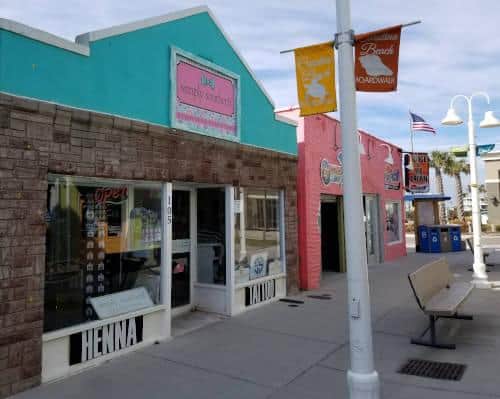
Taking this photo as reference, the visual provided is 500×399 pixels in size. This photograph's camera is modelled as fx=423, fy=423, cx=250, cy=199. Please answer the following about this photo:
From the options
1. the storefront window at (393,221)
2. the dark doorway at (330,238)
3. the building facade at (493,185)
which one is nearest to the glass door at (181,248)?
the dark doorway at (330,238)

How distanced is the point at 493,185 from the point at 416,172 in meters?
26.5

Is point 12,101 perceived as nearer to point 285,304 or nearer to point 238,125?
point 238,125

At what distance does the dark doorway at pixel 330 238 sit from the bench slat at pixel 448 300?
17.3 feet

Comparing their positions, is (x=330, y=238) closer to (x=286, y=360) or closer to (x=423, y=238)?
(x=423, y=238)

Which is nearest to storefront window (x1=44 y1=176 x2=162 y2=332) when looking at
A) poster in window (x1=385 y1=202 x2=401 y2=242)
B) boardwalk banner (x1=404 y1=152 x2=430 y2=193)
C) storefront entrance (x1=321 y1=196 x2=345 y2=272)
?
storefront entrance (x1=321 y1=196 x2=345 y2=272)

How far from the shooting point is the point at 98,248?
5.54 meters

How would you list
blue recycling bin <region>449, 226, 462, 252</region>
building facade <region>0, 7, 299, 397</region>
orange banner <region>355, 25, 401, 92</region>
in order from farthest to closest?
blue recycling bin <region>449, 226, 462, 252</region>, building facade <region>0, 7, 299, 397</region>, orange banner <region>355, 25, 401, 92</region>

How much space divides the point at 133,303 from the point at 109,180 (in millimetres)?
1687

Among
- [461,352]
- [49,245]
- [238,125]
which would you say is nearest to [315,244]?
[238,125]

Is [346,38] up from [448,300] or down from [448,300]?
up

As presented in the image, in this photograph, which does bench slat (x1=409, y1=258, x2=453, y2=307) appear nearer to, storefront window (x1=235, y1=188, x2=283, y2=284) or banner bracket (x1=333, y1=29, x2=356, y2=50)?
storefront window (x1=235, y1=188, x2=283, y2=284)

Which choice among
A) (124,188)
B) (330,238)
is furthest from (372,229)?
(124,188)

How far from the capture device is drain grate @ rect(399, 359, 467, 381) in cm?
460

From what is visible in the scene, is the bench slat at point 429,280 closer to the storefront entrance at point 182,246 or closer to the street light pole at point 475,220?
the street light pole at point 475,220
